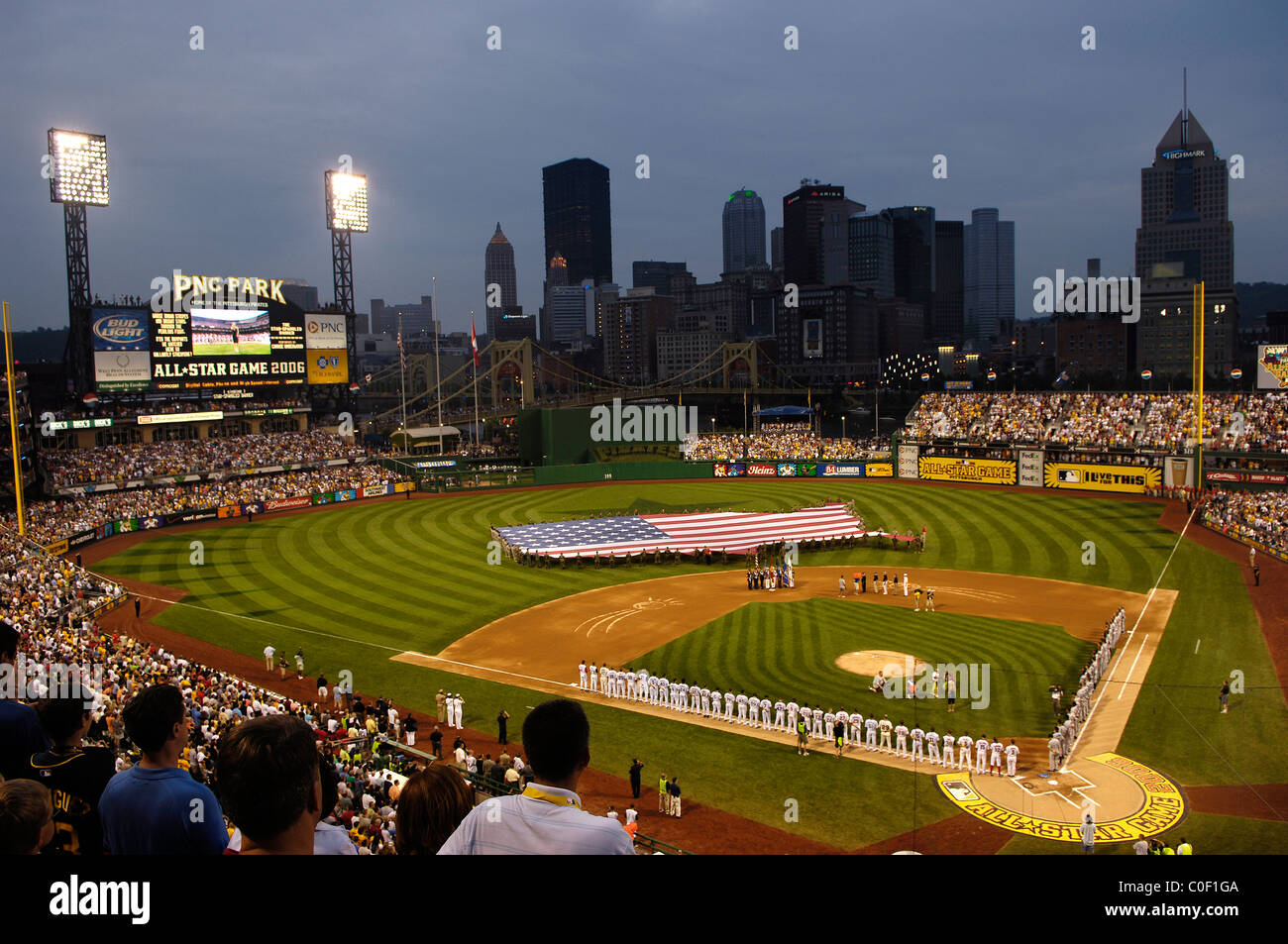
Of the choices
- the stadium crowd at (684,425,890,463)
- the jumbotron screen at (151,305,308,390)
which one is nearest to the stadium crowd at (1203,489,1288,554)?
the stadium crowd at (684,425,890,463)

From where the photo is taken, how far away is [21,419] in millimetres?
50156

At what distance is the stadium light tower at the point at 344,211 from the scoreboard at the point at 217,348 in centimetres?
662

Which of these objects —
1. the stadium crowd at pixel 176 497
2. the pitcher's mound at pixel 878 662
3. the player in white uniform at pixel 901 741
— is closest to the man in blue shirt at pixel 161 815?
the player in white uniform at pixel 901 741

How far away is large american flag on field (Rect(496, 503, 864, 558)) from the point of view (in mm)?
42500

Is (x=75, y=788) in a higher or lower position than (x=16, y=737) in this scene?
lower

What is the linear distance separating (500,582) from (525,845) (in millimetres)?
35915

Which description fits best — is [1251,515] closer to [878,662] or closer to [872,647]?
[872,647]

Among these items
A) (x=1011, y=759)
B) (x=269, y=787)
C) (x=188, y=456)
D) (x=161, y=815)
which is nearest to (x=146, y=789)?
(x=161, y=815)

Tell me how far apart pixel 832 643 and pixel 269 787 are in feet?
85.2

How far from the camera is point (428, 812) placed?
15.4 feet

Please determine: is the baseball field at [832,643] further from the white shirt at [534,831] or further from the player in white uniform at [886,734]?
the white shirt at [534,831]
